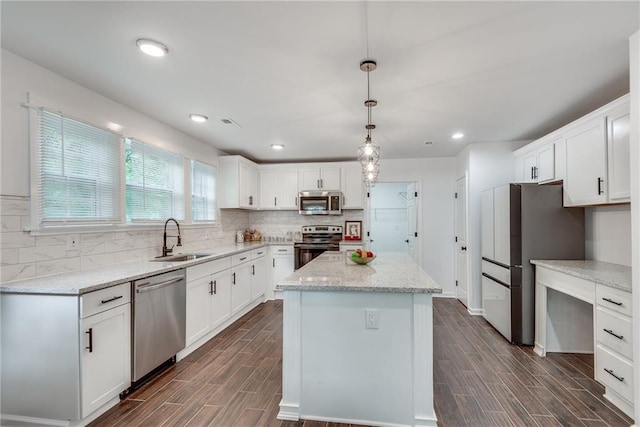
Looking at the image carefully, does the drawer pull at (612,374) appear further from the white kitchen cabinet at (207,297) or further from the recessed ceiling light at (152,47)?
the recessed ceiling light at (152,47)

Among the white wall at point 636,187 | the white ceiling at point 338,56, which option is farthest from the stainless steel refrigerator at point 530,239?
the white wall at point 636,187

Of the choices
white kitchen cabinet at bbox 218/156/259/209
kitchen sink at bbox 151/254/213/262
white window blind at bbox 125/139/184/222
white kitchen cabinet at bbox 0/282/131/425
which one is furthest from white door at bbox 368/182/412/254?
white kitchen cabinet at bbox 0/282/131/425

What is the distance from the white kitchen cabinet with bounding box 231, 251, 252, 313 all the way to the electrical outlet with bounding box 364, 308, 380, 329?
2.44m

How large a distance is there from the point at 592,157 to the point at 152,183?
443 cm

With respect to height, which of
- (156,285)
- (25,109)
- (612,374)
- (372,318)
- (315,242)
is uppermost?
(25,109)

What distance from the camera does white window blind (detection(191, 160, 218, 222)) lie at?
4.18m

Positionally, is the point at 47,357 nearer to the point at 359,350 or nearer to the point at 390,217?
the point at 359,350

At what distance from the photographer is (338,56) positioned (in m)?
2.06

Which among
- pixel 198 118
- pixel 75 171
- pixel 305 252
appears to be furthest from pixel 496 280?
pixel 75 171

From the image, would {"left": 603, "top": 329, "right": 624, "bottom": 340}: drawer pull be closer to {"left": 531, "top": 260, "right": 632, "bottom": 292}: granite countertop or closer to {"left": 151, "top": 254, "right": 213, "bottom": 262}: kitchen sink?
{"left": 531, "top": 260, "right": 632, "bottom": 292}: granite countertop

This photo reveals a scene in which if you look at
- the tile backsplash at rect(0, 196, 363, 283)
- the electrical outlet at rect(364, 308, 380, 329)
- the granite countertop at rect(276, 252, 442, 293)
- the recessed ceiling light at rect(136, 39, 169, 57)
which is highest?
the recessed ceiling light at rect(136, 39, 169, 57)

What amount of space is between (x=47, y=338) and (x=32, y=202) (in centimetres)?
96

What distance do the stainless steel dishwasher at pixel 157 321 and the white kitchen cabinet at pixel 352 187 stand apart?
3.18m

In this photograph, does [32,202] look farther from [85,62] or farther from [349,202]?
[349,202]
